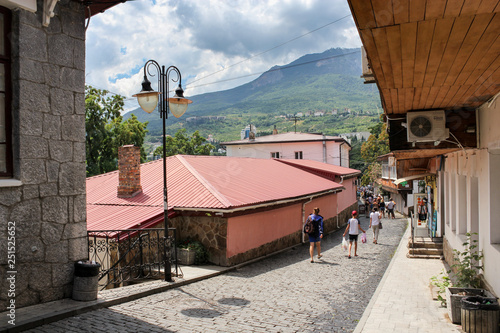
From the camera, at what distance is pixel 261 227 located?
14.6 m

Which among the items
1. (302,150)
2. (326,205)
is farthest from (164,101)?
(302,150)

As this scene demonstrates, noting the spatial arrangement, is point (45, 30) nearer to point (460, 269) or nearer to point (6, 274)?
point (6, 274)

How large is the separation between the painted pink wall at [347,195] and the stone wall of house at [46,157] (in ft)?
73.2

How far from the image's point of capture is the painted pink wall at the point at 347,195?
28003 mm

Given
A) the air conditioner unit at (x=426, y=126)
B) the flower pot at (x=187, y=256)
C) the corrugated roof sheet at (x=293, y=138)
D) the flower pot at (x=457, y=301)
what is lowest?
the flower pot at (x=187, y=256)

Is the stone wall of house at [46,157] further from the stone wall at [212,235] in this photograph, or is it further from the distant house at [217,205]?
the stone wall at [212,235]

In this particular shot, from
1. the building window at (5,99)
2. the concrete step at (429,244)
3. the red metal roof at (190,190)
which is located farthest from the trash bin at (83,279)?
the concrete step at (429,244)

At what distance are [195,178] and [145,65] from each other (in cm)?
626

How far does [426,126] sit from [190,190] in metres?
8.82

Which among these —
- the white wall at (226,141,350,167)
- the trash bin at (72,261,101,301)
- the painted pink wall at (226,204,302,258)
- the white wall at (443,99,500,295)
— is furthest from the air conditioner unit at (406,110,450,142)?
the white wall at (226,141,350,167)

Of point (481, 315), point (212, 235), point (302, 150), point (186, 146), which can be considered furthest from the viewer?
point (186, 146)

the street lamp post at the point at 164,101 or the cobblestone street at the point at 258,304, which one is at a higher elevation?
the street lamp post at the point at 164,101

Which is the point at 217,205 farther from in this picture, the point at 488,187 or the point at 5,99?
the point at 488,187

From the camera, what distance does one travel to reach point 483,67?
4.47 meters
